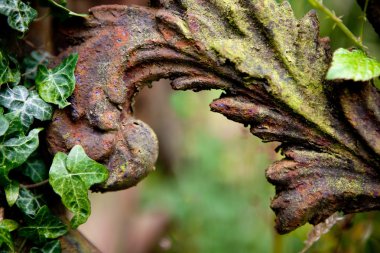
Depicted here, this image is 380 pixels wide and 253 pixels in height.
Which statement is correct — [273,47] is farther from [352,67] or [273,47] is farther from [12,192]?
[12,192]

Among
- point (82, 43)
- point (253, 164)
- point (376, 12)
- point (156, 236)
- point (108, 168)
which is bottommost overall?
point (156, 236)

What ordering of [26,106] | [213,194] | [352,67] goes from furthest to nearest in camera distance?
[213,194], [26,106], [352,67]

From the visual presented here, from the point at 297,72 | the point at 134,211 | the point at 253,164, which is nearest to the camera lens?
the point at 297,72

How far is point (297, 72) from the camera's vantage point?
30.0 inches

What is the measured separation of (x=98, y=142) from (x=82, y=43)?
168 mm

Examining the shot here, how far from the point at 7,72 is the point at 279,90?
1.38 feet

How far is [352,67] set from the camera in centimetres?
70

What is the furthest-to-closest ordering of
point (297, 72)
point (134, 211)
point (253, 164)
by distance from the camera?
point (134, 211) → point (253, 164) → point (297, 72)

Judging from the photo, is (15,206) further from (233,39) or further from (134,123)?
(233,39)

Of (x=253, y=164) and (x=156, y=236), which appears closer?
(x=253, y=164)

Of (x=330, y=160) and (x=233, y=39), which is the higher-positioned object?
(x=233, y=39)

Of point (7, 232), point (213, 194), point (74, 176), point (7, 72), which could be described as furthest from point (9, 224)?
point (213, 194)

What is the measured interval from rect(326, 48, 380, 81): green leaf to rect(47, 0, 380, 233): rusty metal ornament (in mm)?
33

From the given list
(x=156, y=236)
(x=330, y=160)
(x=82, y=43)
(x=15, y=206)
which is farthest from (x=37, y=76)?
(x=156, y=236)
